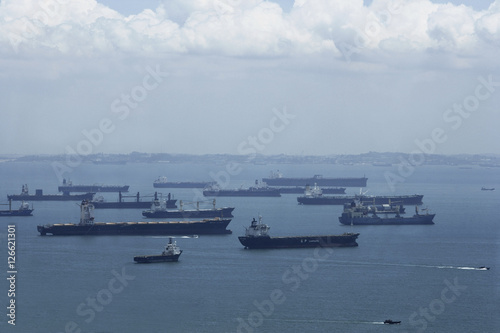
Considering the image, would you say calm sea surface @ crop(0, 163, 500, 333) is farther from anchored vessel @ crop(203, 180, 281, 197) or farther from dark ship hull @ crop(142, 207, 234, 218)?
anchored vessel @ crop(203, 180, 281, 197)

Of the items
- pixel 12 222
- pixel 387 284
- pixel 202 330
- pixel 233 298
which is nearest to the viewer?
pixel 202 330

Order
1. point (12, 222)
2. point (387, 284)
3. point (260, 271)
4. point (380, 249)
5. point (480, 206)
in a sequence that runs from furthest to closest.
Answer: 1. point (480, 206)
2. point (12, 222)
3. point (380, 249)
4. point (260, 271)
5. point (387, 284)

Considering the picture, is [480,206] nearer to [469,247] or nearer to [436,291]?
[469,247]

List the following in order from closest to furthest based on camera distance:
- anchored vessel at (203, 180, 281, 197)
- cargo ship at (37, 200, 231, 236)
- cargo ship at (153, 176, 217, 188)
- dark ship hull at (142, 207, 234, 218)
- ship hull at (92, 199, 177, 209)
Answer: cargo ship at (37, 200, 231, 236) → dark ship hull at (142, 207, 234, 218) → ship hull at (92, 199, 177, 209) → anchored vessel at (203, 180, 281, 197) → cargo ship at (153, 176, 217, 188)

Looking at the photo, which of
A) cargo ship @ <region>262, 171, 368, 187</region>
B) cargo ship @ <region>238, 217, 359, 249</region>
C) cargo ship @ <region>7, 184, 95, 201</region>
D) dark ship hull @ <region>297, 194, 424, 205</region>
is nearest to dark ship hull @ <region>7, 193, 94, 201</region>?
cargo ship @ <region>7, 184, 95, 201</region>

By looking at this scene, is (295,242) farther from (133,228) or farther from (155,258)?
(133,228)

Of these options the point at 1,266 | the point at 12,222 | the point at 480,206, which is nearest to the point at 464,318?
the point at 1,266

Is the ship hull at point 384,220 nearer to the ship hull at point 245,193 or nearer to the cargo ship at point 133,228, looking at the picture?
the cargo ship at point 133,228

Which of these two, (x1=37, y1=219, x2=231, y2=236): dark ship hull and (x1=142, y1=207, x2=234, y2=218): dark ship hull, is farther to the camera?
(x1=142, y1=207, x2=234, y2=218): dark ship hull

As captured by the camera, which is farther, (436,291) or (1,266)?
(1,266)
